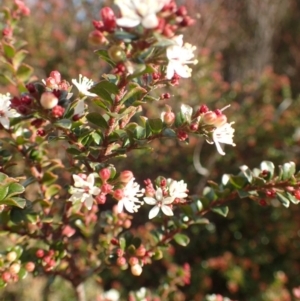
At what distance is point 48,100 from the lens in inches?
32.6

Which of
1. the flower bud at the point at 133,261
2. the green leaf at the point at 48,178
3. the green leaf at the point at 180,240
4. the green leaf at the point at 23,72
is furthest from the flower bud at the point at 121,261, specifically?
the green leaf at the point at 23,72

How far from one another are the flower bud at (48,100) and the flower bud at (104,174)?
0.62 feet

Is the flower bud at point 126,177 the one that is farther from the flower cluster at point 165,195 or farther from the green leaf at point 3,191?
the green leaf at point 3,191

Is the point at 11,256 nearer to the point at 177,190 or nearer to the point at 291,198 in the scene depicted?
the point at 177,190

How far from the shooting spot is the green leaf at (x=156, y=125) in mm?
972

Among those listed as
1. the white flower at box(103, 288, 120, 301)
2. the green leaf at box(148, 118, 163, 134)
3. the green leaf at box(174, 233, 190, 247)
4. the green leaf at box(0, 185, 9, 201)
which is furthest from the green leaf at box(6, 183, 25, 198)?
the white flower at box(103, 288, 120, 301)

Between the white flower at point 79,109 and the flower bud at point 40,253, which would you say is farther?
the flower bud at point 40,253

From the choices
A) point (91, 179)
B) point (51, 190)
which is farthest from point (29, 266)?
point (91, 179)

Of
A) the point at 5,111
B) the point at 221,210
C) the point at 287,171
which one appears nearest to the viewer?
the point at 5,111

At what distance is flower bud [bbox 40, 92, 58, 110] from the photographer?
825 mm

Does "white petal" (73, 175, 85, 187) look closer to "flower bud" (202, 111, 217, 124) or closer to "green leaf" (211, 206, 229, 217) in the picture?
"flower bud" (202, 111, 217, 124)

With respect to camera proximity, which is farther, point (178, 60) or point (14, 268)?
point (14, 268)

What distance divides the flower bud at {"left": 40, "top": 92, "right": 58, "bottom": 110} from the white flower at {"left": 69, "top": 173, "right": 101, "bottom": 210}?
0.60ft

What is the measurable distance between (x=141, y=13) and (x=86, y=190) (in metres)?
0.43
